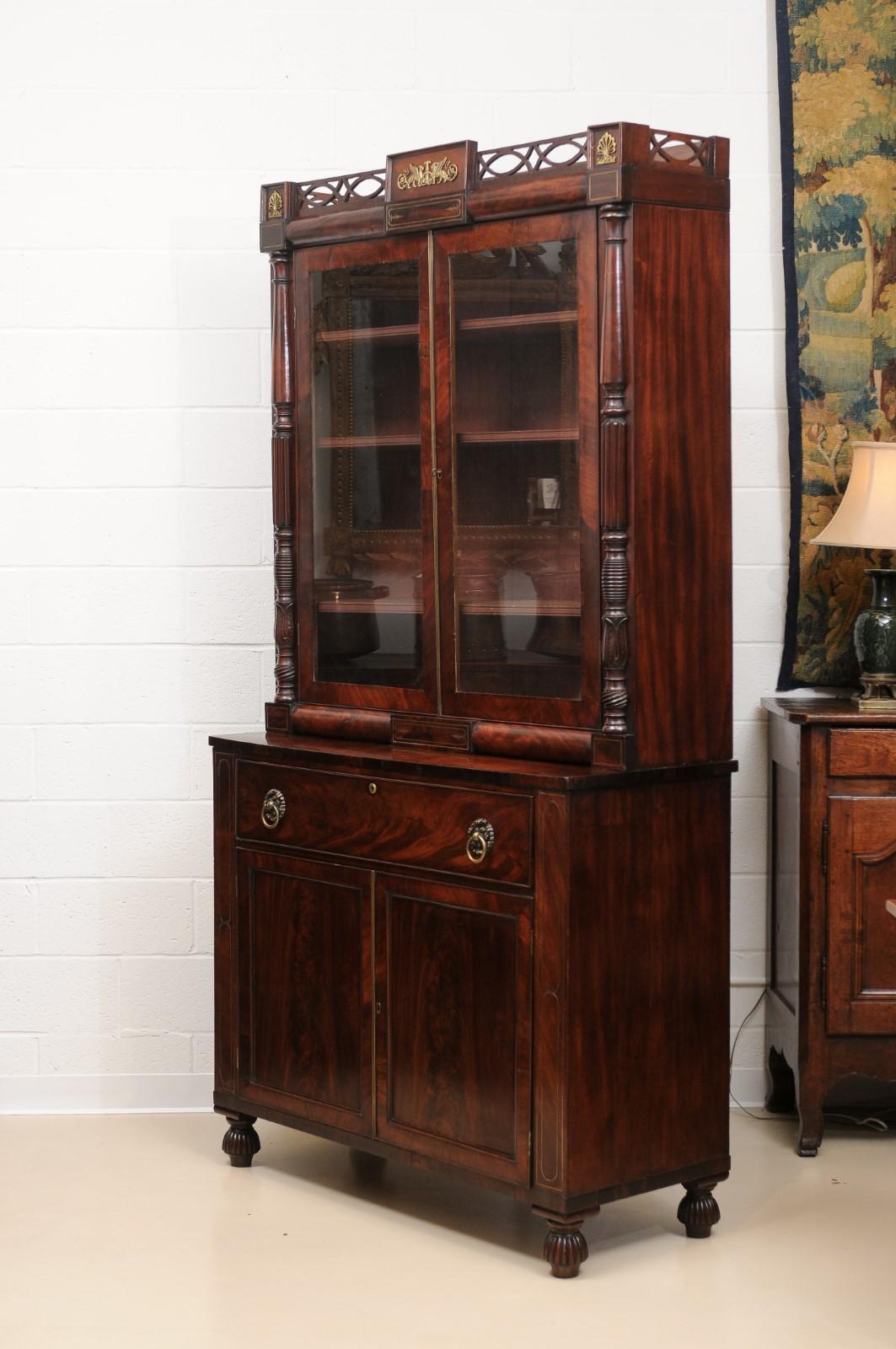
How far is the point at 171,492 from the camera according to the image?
4.29m

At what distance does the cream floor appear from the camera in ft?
9.93

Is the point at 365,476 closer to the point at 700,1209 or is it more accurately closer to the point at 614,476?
the point at 614,476

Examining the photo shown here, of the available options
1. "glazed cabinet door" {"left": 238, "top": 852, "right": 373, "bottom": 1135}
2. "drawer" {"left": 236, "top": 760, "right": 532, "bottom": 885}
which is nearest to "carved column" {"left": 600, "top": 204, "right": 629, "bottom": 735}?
"drawer" {"left": 236, "top": 760, "right": 532, "bottom": 885}

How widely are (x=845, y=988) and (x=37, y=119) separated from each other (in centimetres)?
276

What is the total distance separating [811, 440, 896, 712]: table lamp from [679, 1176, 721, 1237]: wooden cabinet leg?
43.1 inches

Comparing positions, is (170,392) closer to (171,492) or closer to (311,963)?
(171,492)

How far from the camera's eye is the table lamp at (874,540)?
3834 mm

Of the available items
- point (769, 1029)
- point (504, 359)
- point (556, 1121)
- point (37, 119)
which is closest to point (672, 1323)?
point (556, 1121)

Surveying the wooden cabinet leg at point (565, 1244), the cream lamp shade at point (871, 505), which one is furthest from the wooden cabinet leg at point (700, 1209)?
the cream lamp shade at point (871, 505)

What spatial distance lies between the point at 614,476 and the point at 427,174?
2.49 ft

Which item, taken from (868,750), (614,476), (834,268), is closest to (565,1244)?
(868,750)

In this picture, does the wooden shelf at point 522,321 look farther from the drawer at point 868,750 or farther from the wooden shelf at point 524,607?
the drawer at point 868,750

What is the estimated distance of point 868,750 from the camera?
3783mm

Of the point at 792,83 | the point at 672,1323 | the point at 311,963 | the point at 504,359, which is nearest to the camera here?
the point at 672,1323
